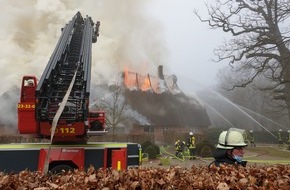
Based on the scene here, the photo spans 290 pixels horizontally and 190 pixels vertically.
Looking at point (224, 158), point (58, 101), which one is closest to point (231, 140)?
point (224, 158)

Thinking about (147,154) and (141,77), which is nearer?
Result: (147,154)

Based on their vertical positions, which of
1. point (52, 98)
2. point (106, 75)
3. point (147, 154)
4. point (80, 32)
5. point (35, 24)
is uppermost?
point (35, 24)

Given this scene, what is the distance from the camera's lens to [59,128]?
8.79 m

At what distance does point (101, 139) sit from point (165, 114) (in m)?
15.1

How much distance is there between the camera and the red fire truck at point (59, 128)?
8492mm

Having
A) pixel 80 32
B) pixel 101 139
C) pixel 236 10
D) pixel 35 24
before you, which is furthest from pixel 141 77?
pixel 80 32

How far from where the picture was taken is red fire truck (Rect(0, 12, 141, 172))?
27.9ft

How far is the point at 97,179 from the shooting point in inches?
135

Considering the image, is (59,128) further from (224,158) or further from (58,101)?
(224,158)

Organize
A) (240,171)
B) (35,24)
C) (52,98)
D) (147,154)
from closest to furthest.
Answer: (240,171)
(52,98)
(147,154)
(35,24)

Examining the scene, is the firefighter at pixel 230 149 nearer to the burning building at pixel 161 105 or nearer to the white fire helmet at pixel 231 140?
the white fire helmet at pixel 231 140

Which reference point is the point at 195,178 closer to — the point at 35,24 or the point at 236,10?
the point at 236,10

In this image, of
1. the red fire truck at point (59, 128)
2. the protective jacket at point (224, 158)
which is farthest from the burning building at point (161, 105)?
the protective jacket at point (224, 158)

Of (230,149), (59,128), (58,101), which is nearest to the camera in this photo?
(230,149)
